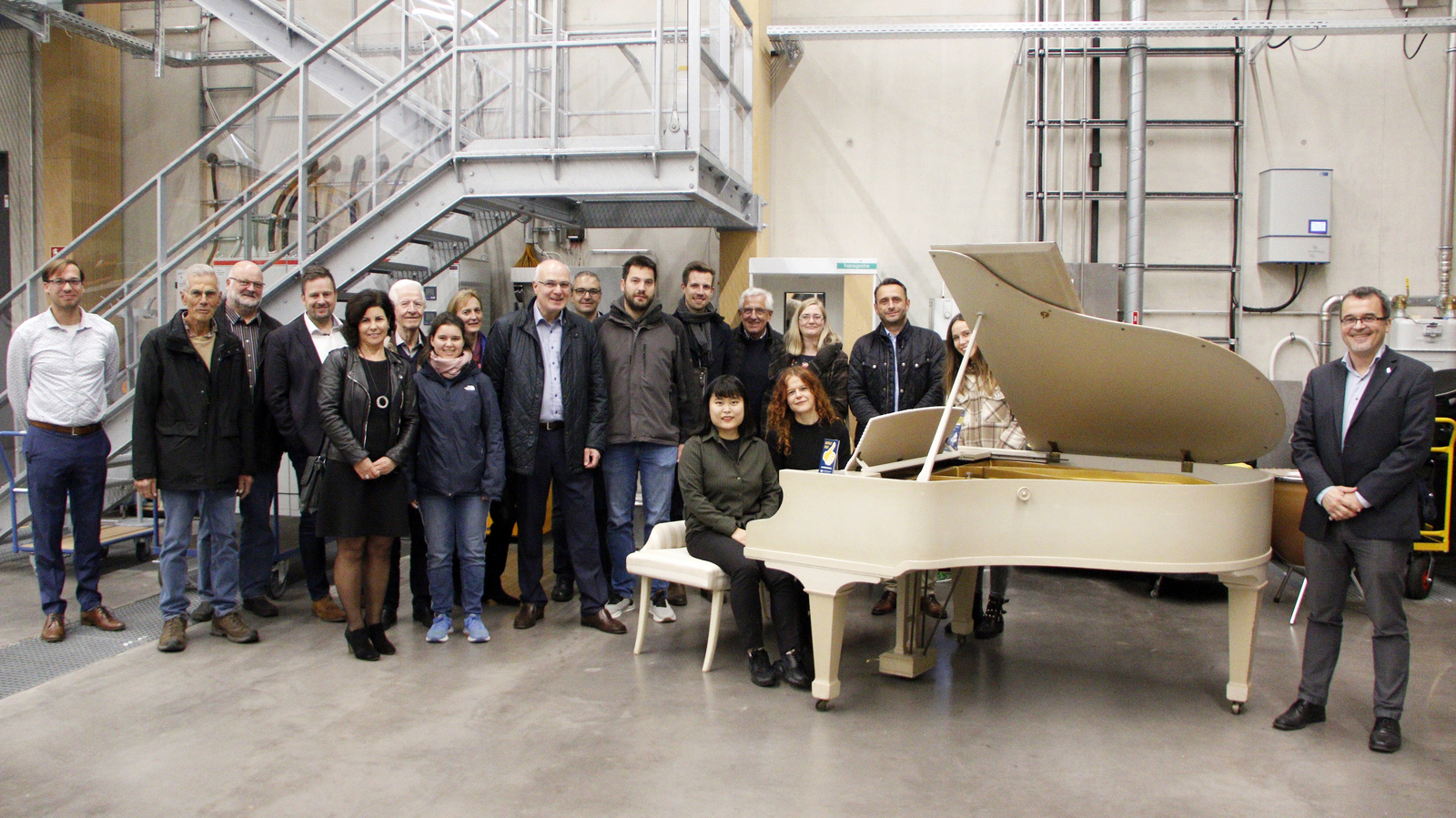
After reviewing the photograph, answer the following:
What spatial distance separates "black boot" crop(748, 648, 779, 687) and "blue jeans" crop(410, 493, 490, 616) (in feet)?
3.98

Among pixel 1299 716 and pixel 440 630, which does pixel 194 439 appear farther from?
pixel 1299 716

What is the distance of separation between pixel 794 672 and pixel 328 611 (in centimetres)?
217

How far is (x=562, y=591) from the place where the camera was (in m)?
4.70

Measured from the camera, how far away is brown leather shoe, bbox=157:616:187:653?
386 cm

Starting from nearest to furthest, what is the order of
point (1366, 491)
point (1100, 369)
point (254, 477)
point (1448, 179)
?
point (1366, 491) → point (1100, 369) → point (254, 477) → point (1448, 179)

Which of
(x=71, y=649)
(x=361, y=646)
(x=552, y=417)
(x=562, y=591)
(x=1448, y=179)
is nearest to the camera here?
(x=361, y=646)

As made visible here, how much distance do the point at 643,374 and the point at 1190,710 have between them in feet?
7.98

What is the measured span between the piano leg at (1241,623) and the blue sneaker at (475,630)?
2.74 meters

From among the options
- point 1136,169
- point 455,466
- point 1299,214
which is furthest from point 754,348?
point 1299,214

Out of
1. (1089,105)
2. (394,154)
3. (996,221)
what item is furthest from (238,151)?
(1089,105)

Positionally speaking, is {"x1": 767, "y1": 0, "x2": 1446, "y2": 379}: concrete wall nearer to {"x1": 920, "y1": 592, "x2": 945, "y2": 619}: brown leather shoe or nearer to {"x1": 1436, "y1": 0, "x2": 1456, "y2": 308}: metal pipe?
{"x1": 1436, "y1": 0, "x2": 1456, "y2": 308}: metal pipe

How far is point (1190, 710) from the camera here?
3.35 meters

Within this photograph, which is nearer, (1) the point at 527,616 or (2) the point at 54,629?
(2) the point at 54,629

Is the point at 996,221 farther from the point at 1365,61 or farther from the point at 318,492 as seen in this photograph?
the point at 318,492
